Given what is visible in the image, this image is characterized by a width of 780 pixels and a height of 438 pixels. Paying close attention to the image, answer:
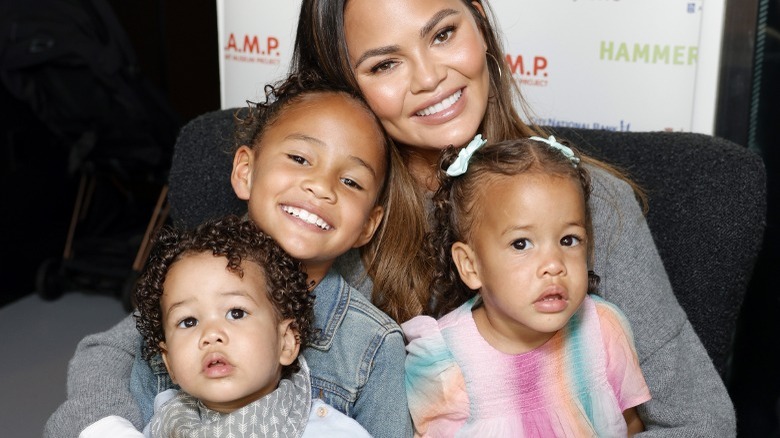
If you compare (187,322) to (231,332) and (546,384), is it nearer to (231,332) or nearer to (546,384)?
(231,332)

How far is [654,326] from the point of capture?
1623mm

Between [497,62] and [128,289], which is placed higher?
[497,62]

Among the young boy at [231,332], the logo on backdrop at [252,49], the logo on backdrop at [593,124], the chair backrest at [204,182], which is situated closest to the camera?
the young boy at [231,332]

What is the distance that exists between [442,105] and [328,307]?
45 cm

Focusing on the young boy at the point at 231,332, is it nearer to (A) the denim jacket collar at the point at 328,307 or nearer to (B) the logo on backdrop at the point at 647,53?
(A) the denim jacket collar at the point at 328,307

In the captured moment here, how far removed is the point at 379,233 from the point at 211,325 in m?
0.50

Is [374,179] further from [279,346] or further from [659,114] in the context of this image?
[659,114]

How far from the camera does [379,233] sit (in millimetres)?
1870

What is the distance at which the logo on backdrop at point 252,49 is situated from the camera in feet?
9.57

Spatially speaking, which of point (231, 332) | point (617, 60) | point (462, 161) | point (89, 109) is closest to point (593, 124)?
point (617, 60)

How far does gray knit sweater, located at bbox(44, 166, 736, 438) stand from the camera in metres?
1.59

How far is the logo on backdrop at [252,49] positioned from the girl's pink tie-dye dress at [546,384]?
1570mm

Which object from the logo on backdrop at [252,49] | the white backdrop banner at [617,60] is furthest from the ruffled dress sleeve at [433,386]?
the logo on backdrop at [252,49]

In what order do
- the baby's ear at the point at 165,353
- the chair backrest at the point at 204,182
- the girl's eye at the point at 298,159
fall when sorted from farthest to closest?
the chair backrest at the point at 204,182
the girl's eye at the point at 298,159
the baby's ear at the point at 165,353
